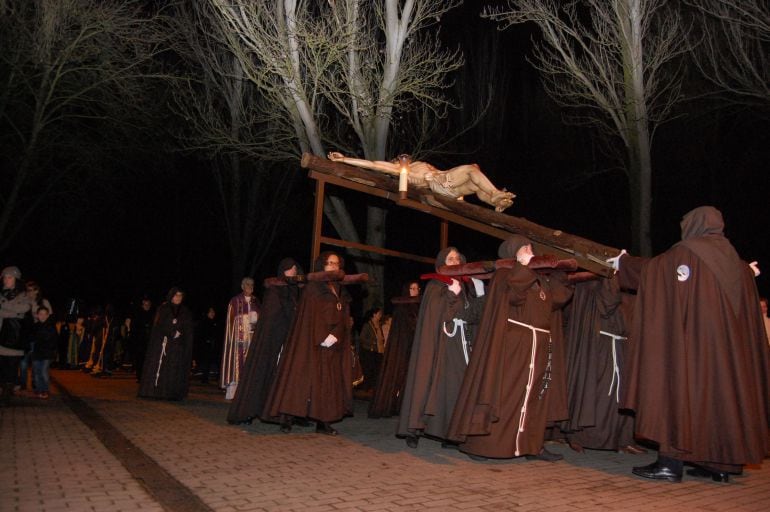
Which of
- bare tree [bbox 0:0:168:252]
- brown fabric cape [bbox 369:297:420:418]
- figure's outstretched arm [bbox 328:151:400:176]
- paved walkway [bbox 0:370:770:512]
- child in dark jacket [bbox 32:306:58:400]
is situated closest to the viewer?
paved walkway [bbox 0:370:770:512]

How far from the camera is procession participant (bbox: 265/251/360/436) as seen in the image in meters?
8.66

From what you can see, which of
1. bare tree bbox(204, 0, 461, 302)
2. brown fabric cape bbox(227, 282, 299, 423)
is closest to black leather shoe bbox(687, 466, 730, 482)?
brown fabric cape bbox(227, 282, 299, 423)

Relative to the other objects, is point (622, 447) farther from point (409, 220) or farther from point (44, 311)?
point (409, 220)

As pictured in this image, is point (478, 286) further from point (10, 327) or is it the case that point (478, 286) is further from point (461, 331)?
point (10, 327)

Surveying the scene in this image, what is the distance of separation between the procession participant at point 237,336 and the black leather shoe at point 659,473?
273 inches

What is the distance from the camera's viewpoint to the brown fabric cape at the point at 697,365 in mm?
6133

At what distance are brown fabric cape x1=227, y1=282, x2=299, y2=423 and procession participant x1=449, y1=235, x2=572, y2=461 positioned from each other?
3344mm

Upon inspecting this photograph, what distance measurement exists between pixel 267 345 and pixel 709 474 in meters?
5.64

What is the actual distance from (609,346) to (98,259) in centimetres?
3147

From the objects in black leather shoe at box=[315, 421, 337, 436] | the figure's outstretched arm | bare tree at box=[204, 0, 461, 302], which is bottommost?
black leather shoe at box=[315, 421, 337, 436]

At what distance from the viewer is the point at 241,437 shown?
27.5 feet

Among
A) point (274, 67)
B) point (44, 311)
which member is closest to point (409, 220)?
point (274, 67)

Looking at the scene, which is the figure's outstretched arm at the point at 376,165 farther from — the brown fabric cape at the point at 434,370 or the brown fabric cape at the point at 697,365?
the brown fabric cape at the point at 697,365

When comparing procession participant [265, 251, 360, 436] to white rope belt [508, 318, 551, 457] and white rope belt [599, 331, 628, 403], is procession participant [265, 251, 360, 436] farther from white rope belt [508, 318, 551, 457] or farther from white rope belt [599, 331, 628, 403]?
white rope belt [599, 331, 628, 403]
